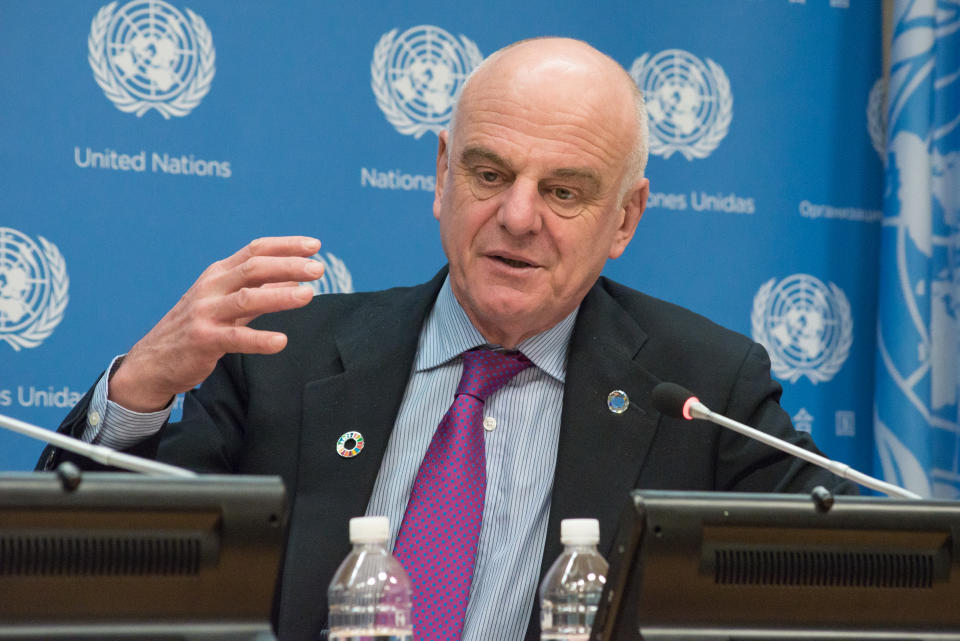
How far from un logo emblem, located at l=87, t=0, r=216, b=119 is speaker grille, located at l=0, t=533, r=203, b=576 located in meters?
2.07

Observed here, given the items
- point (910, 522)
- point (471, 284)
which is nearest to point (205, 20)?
point (471, 284)

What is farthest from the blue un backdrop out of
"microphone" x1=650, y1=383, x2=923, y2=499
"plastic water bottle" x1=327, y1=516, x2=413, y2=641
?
"microphone" x1=650, y1=383, x2=923, y2=499

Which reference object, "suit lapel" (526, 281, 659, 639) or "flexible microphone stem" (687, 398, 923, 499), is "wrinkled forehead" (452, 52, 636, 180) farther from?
"flexible microphone stem" (687, 398, 923, 499)

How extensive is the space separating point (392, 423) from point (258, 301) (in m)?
0.54

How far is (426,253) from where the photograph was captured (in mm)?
3248

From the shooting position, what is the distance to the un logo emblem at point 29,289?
2.86m

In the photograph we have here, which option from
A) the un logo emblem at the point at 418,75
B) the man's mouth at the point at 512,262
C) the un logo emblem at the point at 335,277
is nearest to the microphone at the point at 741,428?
the man's mouth at the point at 512,262

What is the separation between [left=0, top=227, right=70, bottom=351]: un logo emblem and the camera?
2.86 m

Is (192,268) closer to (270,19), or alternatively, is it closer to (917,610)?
(270,19)

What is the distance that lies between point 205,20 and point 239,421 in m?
1.30

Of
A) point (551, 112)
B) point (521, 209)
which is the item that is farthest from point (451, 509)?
point (551, 112)

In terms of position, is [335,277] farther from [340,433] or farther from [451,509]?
[451,509]

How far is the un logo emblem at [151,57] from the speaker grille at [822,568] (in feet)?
7.44

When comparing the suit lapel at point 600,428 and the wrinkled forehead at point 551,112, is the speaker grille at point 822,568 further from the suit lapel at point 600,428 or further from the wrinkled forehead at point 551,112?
the wrinkled forehead at point 551,112
